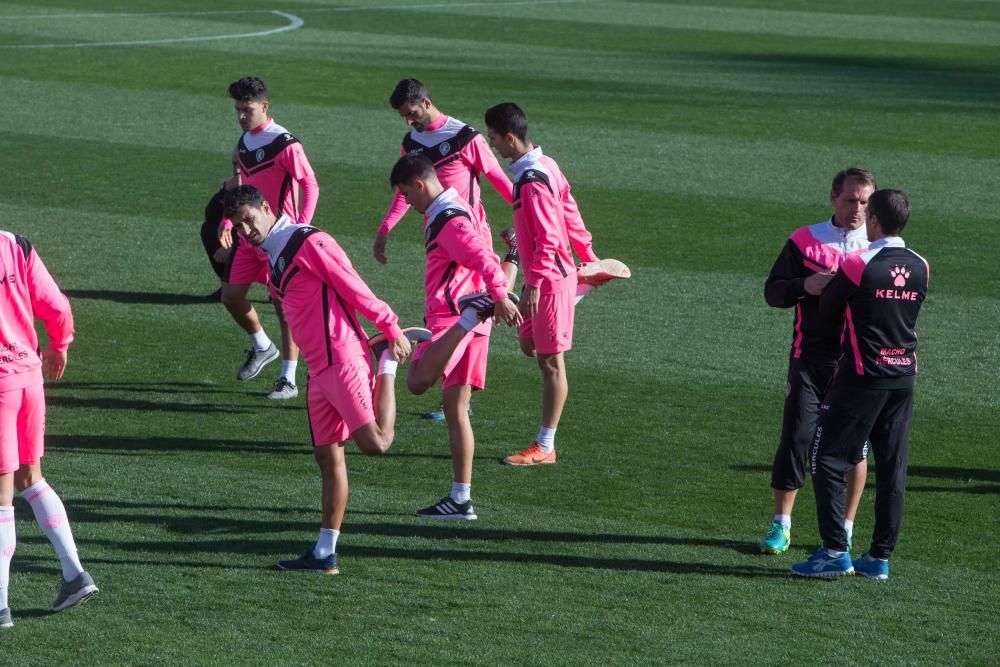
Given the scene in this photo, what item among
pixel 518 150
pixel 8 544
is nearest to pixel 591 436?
pixel 518 150

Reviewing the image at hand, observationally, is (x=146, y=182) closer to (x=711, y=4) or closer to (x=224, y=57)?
(x=224, y=57)

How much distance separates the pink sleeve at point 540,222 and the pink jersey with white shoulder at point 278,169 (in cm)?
209

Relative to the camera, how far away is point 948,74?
25.6 meters

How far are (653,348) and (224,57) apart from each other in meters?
16.4

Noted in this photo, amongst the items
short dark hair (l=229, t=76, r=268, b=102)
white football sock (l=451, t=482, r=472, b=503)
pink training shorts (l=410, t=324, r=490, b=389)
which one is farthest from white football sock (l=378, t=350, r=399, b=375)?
short dark hair (l=229, t=76, r=268, b=102)

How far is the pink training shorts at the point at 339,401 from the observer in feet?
20.9

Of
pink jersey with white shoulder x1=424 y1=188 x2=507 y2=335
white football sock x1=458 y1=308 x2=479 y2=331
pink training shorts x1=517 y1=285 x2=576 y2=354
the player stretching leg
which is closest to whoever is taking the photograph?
pink jersey with white shoulder x1=424 y1=188 x2=507 y2=335

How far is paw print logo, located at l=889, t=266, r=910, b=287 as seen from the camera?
20.2 ft

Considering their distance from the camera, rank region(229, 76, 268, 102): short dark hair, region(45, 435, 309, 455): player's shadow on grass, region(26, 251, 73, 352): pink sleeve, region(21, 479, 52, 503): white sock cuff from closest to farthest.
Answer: region(26, 251, 73, 352): pink sleeve
region(21, 479, 52, 503): white sock cuff
region(45, 435, 309, 455): player's shadow on grass
region(229, 76, 268, 102): short dark hair

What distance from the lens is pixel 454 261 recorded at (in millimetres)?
7434

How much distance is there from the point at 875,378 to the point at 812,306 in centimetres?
53

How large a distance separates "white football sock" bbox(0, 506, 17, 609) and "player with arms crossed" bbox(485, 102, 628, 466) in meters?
3.09

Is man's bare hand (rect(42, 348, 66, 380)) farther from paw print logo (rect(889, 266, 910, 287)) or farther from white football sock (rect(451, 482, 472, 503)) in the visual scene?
paw print logo (rect(889, 266, 910, 287))

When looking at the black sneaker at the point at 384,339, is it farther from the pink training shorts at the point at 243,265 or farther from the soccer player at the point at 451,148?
the pink training shorts at the point at 243,265
